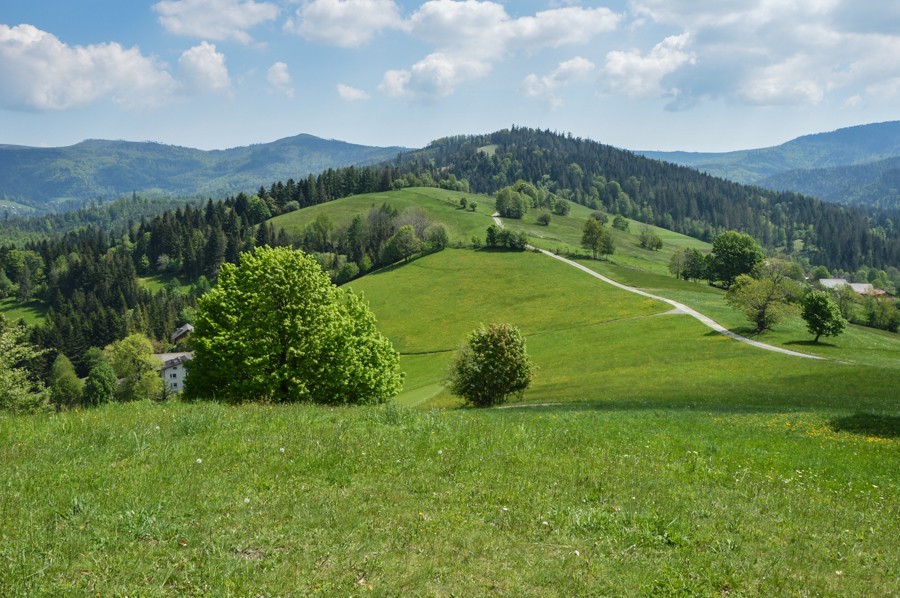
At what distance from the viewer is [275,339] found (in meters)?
35.2

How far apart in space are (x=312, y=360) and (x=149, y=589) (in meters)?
28.6

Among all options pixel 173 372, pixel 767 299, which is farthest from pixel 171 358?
pixel 767 299

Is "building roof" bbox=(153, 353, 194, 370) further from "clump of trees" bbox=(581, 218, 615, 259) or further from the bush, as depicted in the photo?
"clump of trees" bbox=(581, 218, 615, 259)

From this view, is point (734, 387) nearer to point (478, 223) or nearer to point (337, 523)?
point (337, 523)

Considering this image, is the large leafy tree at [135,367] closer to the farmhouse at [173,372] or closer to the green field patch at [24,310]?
the farmhouse at [173,372]

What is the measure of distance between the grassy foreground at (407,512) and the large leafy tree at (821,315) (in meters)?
58.5

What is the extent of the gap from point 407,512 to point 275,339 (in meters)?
26.9

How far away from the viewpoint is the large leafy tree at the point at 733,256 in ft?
419

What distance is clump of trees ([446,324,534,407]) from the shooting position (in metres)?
48.9

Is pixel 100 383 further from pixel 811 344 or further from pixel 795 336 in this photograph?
pixel 811 344

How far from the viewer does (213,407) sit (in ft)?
59.1

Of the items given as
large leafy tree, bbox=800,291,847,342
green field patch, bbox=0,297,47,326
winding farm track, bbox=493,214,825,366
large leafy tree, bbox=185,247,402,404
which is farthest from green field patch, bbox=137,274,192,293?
large leafy tree, bbox=800,291,847,342

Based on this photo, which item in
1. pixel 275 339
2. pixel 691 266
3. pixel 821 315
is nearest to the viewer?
pixel 275 339

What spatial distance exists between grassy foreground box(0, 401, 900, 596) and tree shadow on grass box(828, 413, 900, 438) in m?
7.36
